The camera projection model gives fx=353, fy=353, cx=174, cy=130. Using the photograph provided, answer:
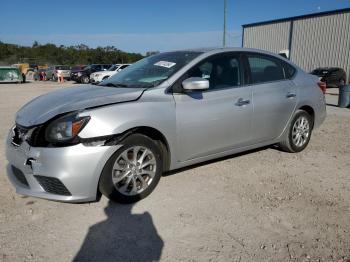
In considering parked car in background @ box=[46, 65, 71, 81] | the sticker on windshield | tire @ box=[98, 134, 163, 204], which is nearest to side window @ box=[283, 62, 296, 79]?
the sticker on windshield

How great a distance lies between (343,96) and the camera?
1233cm

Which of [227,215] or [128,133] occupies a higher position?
[128,133]

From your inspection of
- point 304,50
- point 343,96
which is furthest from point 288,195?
point 304,50

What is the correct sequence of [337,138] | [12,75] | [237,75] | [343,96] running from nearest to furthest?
[237,75], [337,138], [343,96], [12,75]

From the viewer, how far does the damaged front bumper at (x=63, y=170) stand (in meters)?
3.26

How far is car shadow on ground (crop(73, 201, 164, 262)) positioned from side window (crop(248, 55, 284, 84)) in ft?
8.25

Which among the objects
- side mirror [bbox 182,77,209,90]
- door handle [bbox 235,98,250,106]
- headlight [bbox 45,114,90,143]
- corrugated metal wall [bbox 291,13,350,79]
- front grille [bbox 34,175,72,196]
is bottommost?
front grille [bbox 34,175,72,196]

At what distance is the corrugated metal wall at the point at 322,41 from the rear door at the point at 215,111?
82.8 feet

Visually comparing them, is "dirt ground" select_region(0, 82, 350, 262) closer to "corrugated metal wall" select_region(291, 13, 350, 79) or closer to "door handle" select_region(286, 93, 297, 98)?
"door handle" select_region(286, 93, 297, 98)

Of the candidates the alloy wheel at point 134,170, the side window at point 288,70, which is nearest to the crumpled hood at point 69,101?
the alloy wheel at point 134,170

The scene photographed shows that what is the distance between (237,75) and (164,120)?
4.57 feet

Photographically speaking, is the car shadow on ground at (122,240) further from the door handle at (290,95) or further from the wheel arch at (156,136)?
the door handle at (290,95)

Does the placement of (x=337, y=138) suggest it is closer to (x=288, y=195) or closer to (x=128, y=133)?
(x=288, y=195)

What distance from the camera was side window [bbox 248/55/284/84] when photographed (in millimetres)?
4855
